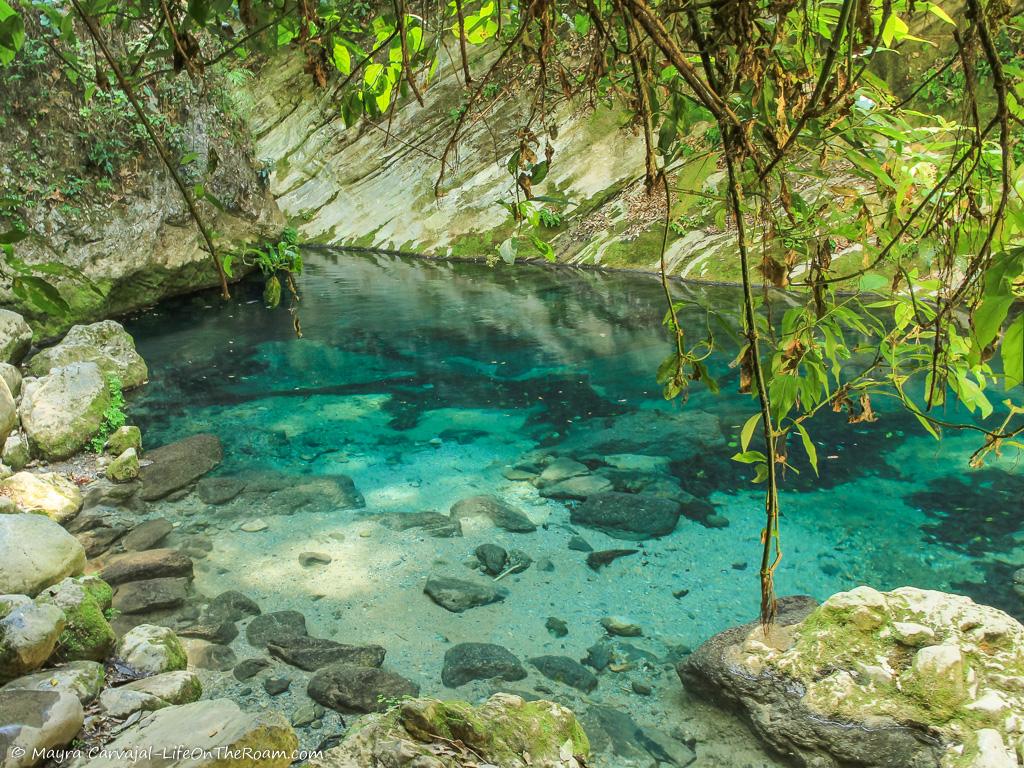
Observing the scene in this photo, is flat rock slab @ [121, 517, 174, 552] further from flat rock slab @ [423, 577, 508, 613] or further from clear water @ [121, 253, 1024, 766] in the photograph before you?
flat rock slab @ [423, 577, 508, 613]

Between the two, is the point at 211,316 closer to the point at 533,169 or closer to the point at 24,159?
the point at 24,159

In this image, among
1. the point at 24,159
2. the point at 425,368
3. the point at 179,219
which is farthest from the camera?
the point at 179,219

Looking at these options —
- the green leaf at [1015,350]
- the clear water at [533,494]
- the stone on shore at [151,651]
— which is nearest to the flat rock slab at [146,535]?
the clear water at [533,494]

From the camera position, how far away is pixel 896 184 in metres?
1.58

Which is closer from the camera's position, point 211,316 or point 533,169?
point 533,169

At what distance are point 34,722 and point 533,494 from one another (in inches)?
137

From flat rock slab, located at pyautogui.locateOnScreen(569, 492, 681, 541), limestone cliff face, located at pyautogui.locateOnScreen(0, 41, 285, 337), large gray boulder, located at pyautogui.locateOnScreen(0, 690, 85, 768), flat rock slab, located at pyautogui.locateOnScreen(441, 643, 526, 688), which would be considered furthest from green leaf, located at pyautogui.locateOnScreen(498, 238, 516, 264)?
limestone cliff face, located at pyautogui.locateOnScreen(0, 41, 285, 337)

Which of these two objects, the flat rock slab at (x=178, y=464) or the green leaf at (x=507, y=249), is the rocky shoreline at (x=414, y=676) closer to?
the flat rock slab at (x=178, y=464)

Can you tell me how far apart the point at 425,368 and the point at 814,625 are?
19.6ft

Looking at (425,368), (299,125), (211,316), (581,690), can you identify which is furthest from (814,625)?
(299,125)

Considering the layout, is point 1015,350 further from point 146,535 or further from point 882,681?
point 146,535

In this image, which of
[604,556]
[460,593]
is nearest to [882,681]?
[604,556]

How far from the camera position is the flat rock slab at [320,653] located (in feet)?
12.8

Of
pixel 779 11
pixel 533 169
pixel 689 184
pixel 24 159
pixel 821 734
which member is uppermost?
pixel 24 159
